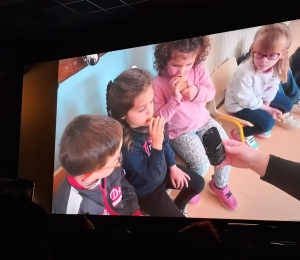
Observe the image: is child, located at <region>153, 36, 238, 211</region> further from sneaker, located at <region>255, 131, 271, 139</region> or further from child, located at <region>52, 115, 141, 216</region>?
child, located at <region>52, 115, 141, 216</region>

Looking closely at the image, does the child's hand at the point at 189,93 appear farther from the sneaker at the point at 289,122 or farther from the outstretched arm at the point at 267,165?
the sneaker at the point at 289,122

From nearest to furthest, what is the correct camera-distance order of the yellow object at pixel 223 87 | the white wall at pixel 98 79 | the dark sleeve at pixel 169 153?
the yellow object at pixel 223 87, the white wall at pixel 98 79, the dark sleeve at pixel 169 153

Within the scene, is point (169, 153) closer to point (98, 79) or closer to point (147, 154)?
point (147, 154)

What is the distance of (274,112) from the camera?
2656 millimetres

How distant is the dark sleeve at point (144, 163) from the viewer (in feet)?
9.89

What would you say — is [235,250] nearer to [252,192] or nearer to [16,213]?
Answer: [16,213]

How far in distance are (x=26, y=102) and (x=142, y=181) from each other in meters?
1.54

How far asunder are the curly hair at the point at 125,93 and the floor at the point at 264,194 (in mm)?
724

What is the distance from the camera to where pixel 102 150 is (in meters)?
3.19

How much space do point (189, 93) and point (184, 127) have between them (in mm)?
251

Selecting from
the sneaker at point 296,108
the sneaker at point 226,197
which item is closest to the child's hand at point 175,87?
the sneaker at point 226,197

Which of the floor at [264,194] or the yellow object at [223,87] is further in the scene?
the yellow object at [223,87]

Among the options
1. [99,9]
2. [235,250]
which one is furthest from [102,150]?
[235,250]

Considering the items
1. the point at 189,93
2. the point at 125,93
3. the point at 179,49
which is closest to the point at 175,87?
the point at 189,93
